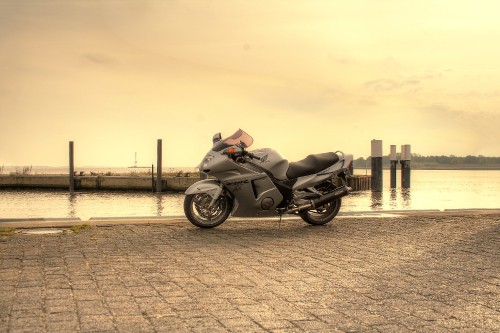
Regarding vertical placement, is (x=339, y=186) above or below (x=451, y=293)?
above

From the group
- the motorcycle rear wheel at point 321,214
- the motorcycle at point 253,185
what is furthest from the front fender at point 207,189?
the motorcycle rear wheel at point 321,214

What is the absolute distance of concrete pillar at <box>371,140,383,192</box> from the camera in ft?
75.3

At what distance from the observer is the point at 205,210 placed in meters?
8.92

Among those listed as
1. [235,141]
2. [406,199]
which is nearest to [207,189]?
[235,141]

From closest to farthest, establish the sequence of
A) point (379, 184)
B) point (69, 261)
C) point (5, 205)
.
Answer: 1. point (69, 261)
2. point (5, 205)
3. point (379, 184)

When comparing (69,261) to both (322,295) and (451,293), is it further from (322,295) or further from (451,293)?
(451,293)

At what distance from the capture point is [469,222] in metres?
9.63

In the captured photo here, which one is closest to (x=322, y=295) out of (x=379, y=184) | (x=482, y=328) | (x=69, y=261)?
(x=482, y=328)

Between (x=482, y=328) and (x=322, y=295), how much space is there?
1.15 m

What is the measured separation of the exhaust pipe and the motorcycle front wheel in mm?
949

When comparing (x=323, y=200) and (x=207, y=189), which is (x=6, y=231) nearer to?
(x=207, y=189)

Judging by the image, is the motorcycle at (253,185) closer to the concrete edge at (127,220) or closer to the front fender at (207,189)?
the front fender at (207,189)

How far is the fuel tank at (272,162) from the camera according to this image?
9039 millimetres

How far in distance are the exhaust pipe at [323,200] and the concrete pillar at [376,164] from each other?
14.0 meters
